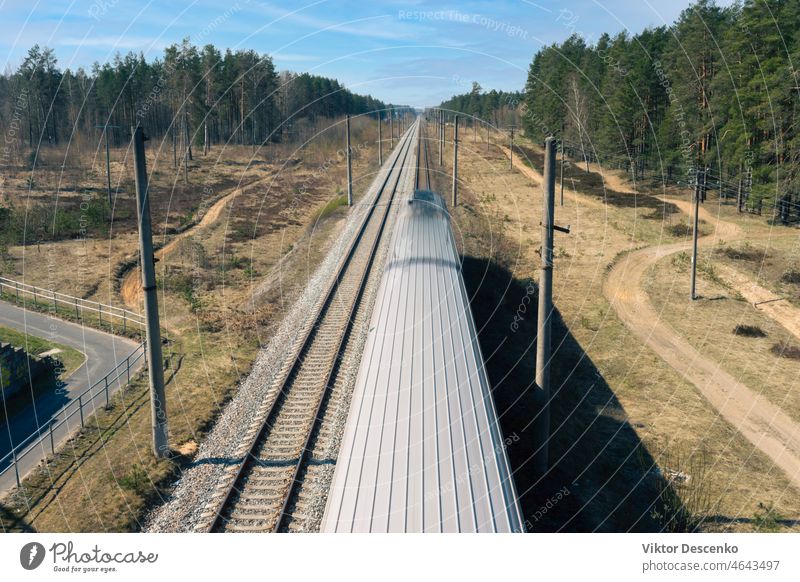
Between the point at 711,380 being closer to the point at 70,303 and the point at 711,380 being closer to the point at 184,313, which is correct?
the point at 184,313

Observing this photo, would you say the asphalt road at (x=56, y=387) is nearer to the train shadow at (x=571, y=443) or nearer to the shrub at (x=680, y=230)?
the train shadow at (x=571, y=443)

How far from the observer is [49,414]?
18.0 m

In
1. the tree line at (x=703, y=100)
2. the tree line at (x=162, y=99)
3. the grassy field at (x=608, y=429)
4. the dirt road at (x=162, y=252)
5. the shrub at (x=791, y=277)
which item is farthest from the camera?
the tree line at (x=162, y=99)

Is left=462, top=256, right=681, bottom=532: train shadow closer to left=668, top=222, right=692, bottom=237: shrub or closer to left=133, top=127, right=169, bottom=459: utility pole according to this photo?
left=133, top=127, right=169, bottom=459: utility pole

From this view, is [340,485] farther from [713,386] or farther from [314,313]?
[713,386]

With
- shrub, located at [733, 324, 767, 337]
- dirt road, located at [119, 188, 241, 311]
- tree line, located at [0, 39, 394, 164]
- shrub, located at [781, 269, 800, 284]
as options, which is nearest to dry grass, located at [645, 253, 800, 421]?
shrub, located at [733, 324, 767, 337]

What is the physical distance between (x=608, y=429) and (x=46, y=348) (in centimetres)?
2093

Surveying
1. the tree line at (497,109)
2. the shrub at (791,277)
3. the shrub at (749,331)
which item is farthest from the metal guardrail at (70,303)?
the tree line at (497,109)

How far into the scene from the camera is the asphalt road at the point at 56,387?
16625 mm

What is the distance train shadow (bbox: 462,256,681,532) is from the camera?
14.4 m

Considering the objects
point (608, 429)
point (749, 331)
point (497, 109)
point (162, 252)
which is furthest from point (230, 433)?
point (497, 109)

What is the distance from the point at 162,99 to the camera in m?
83.6

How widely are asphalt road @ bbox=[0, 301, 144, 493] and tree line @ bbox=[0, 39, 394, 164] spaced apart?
49.9 metres

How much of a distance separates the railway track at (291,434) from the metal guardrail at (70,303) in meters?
8.47
